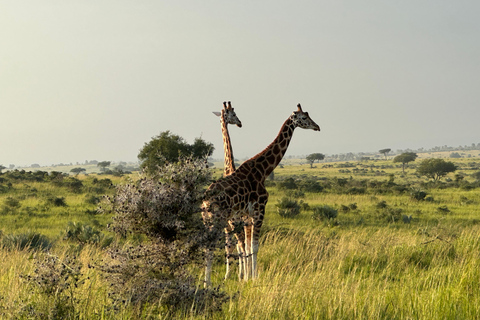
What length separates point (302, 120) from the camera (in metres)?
9.03

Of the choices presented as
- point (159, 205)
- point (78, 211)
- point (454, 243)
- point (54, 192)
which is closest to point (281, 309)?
point (159, 205)

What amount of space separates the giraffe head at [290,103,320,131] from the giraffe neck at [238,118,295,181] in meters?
0.12

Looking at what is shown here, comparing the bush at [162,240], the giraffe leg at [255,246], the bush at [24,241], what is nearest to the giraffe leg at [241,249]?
the giraffe leg at [255,246]

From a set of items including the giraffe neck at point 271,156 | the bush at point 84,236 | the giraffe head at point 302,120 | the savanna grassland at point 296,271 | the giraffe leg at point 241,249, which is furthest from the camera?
the bush at point 84,236

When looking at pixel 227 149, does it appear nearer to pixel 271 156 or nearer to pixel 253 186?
pixel 271 156

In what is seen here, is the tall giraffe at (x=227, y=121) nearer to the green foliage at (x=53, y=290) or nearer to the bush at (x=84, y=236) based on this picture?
the green foliage at (x=53, y=290)

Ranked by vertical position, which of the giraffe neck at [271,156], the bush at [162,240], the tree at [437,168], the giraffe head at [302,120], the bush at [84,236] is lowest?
the tree at [437,168]

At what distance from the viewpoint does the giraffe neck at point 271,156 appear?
8.42 meters

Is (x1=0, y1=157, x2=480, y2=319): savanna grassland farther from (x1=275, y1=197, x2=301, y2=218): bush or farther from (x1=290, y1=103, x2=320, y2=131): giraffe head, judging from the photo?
(x1=290, y1=103, x2=320, y2=131): giraffe head

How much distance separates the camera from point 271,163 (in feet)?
28.8

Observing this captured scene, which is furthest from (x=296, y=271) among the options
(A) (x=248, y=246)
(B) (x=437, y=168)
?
(B) (x=437, y=168)

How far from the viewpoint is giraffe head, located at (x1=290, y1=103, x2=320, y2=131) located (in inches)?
353

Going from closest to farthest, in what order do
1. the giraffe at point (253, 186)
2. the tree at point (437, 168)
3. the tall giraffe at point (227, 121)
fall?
the giraffe at point (253, 186)
the tall giraffe at point (227, 121)
the tree at point (437, 168)

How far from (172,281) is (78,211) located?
19.4 metres
